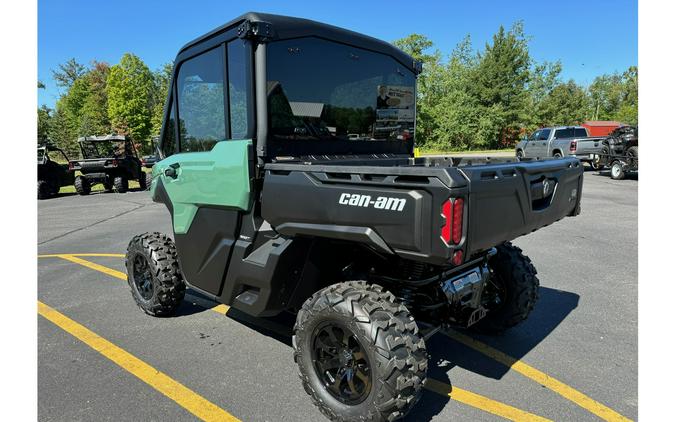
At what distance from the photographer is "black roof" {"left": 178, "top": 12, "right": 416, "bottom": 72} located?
118 inches

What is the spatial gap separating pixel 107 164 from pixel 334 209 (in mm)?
18007

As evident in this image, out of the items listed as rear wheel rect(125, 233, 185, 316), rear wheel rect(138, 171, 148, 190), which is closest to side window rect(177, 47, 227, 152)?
rear wheel rect(125, 233, 185, 316)

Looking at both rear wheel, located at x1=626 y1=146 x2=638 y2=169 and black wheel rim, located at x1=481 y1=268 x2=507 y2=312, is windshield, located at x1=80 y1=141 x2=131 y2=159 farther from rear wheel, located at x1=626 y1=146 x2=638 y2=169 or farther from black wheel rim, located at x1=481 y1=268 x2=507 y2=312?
rear wheel, located at x1=626 y1=146 x2=638 y2=169

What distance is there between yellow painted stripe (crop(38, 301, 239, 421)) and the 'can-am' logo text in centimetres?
158

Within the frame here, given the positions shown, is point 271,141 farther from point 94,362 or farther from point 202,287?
point 94,362

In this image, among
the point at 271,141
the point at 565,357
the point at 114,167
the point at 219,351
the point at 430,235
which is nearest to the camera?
the point at 430,235

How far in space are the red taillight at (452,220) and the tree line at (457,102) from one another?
128 feet

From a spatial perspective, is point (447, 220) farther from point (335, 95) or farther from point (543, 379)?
point (543, 379)

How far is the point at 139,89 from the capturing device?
53.6 meters

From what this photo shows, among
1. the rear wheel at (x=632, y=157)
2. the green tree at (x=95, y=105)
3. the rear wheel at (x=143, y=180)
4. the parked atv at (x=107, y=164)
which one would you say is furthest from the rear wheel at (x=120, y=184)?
the green tree at (x=95, y=105)

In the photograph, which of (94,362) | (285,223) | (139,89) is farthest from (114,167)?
(139,89)

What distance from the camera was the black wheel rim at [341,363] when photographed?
261 cm

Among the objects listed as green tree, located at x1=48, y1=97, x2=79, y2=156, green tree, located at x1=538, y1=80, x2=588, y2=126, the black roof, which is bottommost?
the black roof

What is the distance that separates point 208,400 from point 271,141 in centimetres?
183
